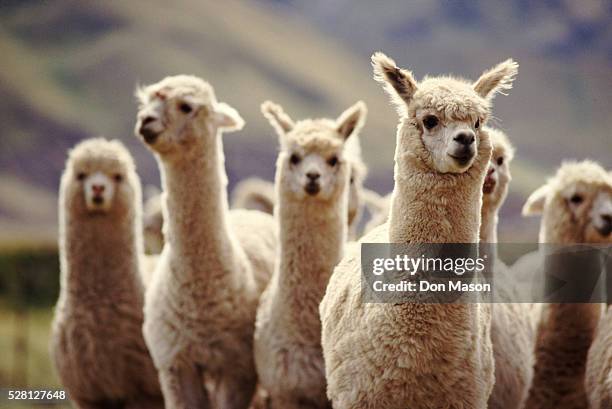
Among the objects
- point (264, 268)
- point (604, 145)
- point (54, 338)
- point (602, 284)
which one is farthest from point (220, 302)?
point (604, 145)

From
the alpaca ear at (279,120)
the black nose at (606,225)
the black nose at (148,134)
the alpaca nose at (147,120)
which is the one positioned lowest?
the black nose at (606,225)

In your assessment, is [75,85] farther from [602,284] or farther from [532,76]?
[602,284]

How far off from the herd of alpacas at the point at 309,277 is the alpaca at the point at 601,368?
0.05ft

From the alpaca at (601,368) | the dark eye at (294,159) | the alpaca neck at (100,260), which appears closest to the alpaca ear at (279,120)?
the dark eye at (294,159)

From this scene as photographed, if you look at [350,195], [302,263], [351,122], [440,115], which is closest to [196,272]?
[302,263]

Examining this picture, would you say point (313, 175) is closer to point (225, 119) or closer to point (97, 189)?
point (225, 119)

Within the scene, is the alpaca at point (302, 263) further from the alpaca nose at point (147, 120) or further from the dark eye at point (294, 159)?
the alpaca nose at point (147, 120)

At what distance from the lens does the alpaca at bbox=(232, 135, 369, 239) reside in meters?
A: 5.47

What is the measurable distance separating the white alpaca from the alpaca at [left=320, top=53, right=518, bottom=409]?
4.68ft

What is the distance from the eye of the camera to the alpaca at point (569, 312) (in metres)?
4.49

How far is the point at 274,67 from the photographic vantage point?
9.49m

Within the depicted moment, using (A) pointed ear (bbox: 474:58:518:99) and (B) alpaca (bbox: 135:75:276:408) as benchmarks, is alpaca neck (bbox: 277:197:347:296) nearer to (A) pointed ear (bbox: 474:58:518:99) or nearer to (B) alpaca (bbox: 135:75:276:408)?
(B) alpaca (bbox: 135:75:276:408)

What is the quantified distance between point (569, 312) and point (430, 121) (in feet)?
6.47

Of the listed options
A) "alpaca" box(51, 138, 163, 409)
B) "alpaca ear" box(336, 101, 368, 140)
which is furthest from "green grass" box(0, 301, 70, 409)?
"alpaca ear" box(336, 101, 368, 140)
